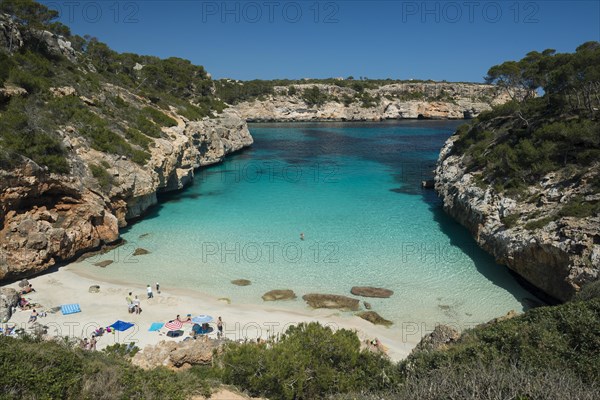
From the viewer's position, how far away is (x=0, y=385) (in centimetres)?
633

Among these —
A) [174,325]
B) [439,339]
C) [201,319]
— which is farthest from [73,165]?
[439,339]

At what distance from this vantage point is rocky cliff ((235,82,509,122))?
106 metres

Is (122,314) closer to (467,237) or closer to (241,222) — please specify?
(241,222)

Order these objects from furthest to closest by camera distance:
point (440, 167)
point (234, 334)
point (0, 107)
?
point (440, 167), point (0, 107), point (234, 334)

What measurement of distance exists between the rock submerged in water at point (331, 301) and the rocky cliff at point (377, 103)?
91.4 metres

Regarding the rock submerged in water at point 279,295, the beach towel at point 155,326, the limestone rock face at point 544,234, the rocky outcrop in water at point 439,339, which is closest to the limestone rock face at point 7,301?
the beach towel at point 155,326

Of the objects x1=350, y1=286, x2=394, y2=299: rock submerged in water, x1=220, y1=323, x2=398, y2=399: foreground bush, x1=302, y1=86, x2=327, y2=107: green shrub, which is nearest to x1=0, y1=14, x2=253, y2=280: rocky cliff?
x1=220, y1=323, x2=398, y2=399: foreground bush

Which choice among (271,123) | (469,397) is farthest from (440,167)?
(271,123)

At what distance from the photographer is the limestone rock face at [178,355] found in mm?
11281

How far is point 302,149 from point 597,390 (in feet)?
177

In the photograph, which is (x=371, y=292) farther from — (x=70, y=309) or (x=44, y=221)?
(x=44, y=221)

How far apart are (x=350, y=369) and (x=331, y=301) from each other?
730 cm

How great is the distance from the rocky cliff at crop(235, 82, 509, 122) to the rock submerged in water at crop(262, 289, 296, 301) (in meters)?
90.7

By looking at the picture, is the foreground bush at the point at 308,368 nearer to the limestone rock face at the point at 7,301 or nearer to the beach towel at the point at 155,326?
the beach towel at the point at 155,326
